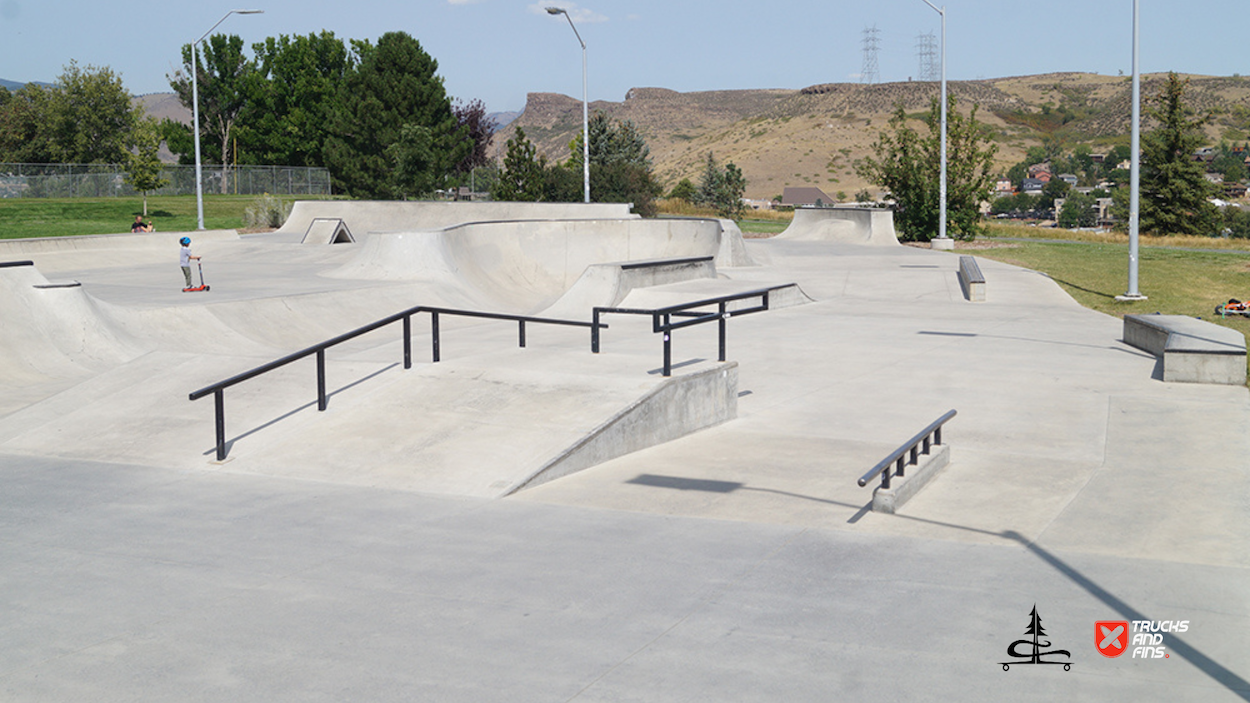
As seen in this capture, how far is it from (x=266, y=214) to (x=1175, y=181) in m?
47.0

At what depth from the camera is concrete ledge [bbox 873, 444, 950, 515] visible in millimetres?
6969

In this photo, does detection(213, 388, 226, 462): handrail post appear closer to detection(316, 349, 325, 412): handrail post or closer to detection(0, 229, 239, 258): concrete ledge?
detection(316, 349, 325, 412): handrail post

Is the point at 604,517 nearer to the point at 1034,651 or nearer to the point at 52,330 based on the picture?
the point at 1034,651

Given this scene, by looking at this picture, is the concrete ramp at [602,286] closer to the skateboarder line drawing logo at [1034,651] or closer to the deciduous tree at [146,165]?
the skateboarder line drawing logo at [1034,651]

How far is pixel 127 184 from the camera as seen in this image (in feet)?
167

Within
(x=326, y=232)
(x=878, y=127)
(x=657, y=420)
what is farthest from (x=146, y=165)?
(x=878, y=127)

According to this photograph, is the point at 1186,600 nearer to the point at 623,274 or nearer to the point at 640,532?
the point at 640,532

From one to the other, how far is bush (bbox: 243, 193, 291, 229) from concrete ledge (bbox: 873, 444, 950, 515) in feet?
113

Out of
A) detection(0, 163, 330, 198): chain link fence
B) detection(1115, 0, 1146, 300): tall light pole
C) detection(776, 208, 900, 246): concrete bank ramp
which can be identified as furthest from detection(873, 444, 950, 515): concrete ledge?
detection(0, 163, 330, 198): chain link fence

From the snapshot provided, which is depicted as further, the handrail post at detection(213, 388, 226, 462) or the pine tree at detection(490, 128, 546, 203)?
the pine tree at detection(490, 128, 546, 203)

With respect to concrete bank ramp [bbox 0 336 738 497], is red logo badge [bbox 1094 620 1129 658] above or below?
below

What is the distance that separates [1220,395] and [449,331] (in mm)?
11043

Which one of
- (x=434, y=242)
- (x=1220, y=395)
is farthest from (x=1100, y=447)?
(x=434, y=242)

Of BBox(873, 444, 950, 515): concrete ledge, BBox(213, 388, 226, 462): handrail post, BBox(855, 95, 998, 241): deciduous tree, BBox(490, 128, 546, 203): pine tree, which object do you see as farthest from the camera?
BBox(490, 128, 546, 203): pine tree
